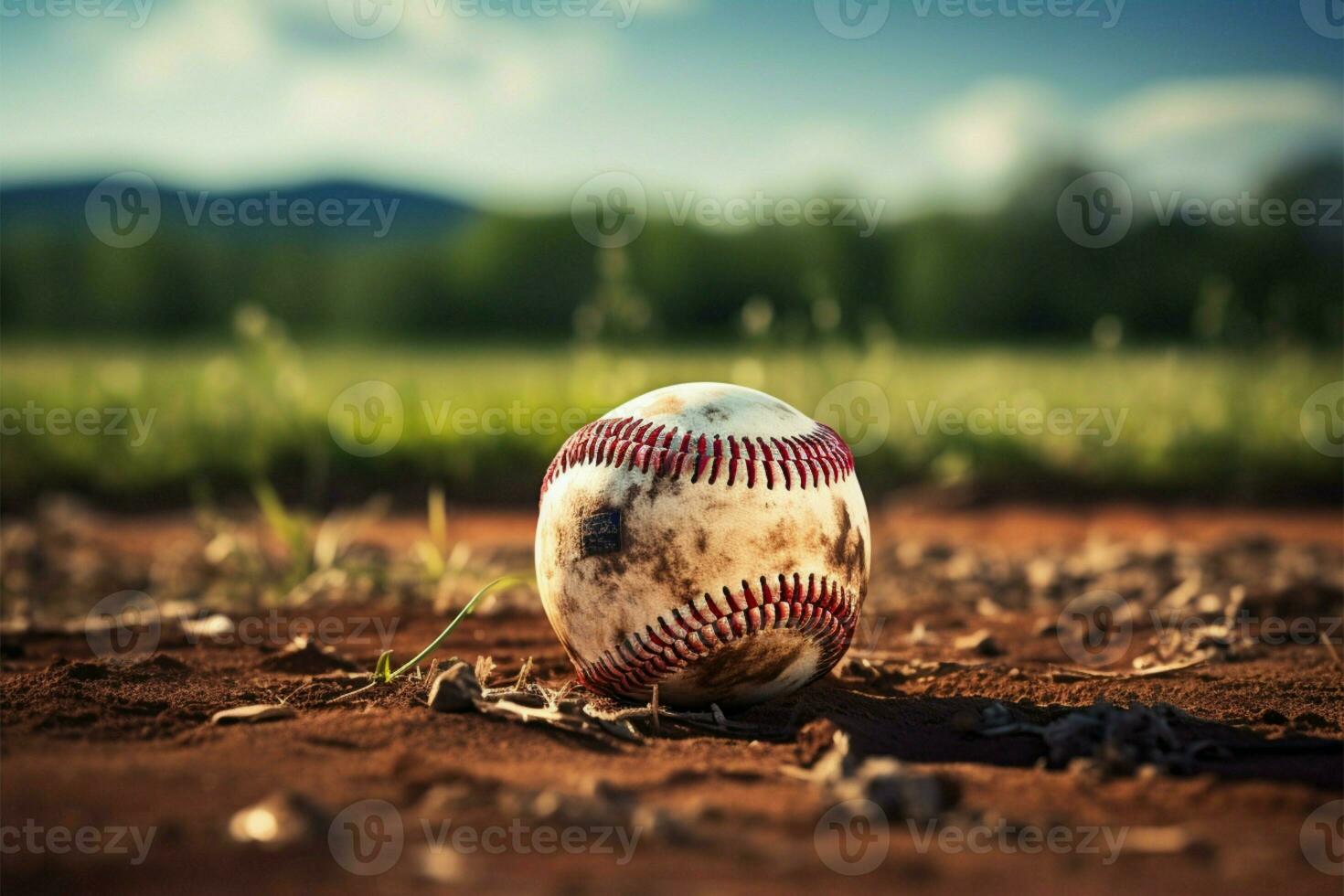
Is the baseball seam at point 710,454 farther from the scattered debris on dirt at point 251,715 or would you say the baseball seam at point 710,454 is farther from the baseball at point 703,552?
the scattered debris on dirt at point 251,715

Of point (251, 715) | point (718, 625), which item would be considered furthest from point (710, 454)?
point (251, 715)

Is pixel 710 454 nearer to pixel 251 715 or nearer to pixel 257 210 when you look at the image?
pixel 251 715

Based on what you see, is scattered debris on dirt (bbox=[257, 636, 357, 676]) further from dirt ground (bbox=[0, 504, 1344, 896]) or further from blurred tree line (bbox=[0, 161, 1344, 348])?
blurred tree line (bbox=[0, 161, 1344, 348])

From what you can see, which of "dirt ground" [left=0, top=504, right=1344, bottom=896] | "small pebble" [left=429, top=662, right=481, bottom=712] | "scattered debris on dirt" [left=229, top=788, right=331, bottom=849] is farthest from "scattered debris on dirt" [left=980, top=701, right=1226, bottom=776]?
"scattered debris on dirt" [left=229, top=788, right=331, bottom=849]

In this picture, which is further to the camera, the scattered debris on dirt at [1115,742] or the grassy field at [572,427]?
the grassy field at [572,427]

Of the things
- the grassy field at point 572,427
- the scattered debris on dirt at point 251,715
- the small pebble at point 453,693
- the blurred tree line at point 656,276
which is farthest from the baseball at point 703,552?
the blurred tree line at point 656,276

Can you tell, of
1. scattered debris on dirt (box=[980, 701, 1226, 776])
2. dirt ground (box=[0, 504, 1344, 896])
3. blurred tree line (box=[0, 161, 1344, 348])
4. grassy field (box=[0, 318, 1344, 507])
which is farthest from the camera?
blurred tree line (box=[0, 161, 1344, 348])
